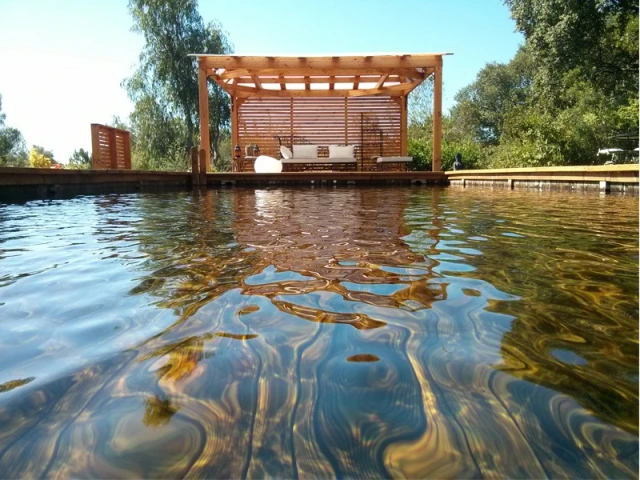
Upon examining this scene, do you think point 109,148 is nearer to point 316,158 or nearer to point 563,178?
point 316,158

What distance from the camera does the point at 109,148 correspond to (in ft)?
31.7

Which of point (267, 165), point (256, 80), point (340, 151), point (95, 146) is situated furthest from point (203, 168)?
point (340, 151)

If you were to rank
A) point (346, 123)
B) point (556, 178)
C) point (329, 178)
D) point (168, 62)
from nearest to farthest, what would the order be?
1. point (556, 178)
2. point (329, 178)
3. point (346, 123)
4. point (168, 62)

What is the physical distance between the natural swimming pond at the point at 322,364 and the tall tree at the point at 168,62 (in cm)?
1861

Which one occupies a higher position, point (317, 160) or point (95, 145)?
point (95, 145)

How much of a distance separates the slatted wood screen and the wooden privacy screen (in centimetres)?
386

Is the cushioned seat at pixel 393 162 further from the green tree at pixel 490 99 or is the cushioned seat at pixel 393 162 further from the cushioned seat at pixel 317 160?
the green tree at pixel 490 99

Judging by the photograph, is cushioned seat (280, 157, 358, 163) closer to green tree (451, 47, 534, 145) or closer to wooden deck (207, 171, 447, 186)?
wooden deck (207, 171, 447, 186)

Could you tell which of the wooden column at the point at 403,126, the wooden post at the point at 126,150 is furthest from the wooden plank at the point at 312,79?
the wooden post at the point at 126,150

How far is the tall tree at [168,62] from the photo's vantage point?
61.9 ft

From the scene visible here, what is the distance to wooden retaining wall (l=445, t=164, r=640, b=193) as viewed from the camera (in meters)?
5.84

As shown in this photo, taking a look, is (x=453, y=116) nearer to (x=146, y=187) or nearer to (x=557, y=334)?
(x=146, y=187)

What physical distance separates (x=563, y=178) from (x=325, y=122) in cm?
802

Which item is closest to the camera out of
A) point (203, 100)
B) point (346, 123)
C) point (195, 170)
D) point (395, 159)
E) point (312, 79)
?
point (195, 170)
